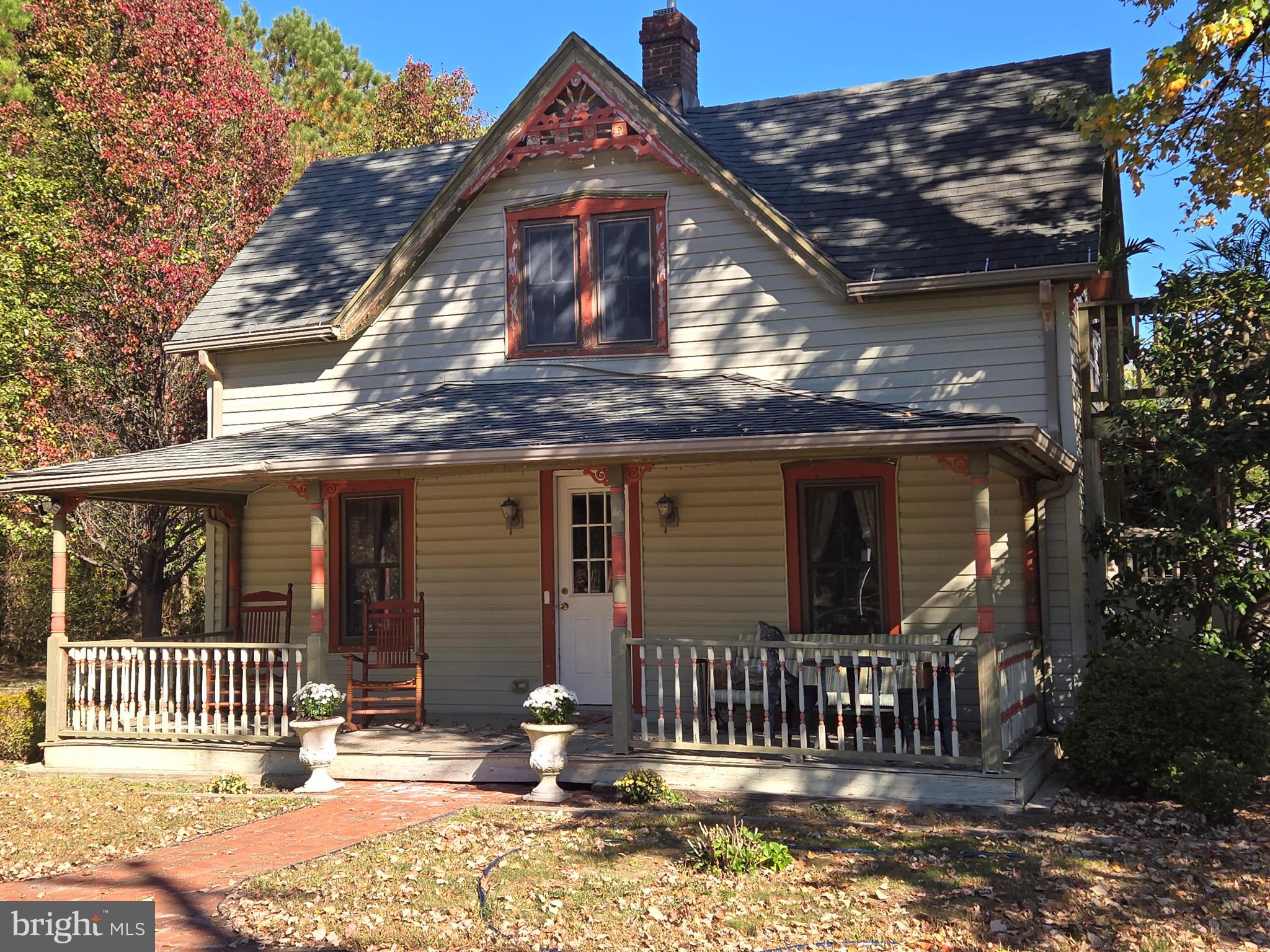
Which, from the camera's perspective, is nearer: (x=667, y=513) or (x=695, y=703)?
(x=695, y=703)

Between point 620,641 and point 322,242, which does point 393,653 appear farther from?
point 322,242

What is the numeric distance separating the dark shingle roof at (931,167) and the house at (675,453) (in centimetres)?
5

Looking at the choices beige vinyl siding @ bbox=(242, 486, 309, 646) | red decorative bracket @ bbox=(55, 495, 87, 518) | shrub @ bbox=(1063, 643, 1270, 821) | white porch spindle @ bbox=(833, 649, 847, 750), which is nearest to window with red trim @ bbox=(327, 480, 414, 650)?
beige vinyl siding @ bbox=(242, 486, 309, 646)

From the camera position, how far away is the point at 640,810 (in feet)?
30.0

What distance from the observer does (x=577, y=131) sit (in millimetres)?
13023

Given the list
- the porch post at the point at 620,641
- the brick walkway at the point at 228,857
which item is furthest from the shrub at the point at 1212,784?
the brick walkway at the point at 228,857

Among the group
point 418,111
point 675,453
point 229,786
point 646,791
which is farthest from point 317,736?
point 418,111

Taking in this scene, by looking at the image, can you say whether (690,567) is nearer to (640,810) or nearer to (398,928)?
(640,810)

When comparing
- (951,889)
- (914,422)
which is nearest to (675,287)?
(914,422)

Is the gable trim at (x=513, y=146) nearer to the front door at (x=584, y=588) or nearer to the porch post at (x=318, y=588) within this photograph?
the porch post at (x=318, y=588)

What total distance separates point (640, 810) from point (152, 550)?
39.4 feet

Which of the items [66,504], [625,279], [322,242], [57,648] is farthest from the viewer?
[322,242]

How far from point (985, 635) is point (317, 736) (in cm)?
579

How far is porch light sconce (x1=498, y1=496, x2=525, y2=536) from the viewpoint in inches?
512
